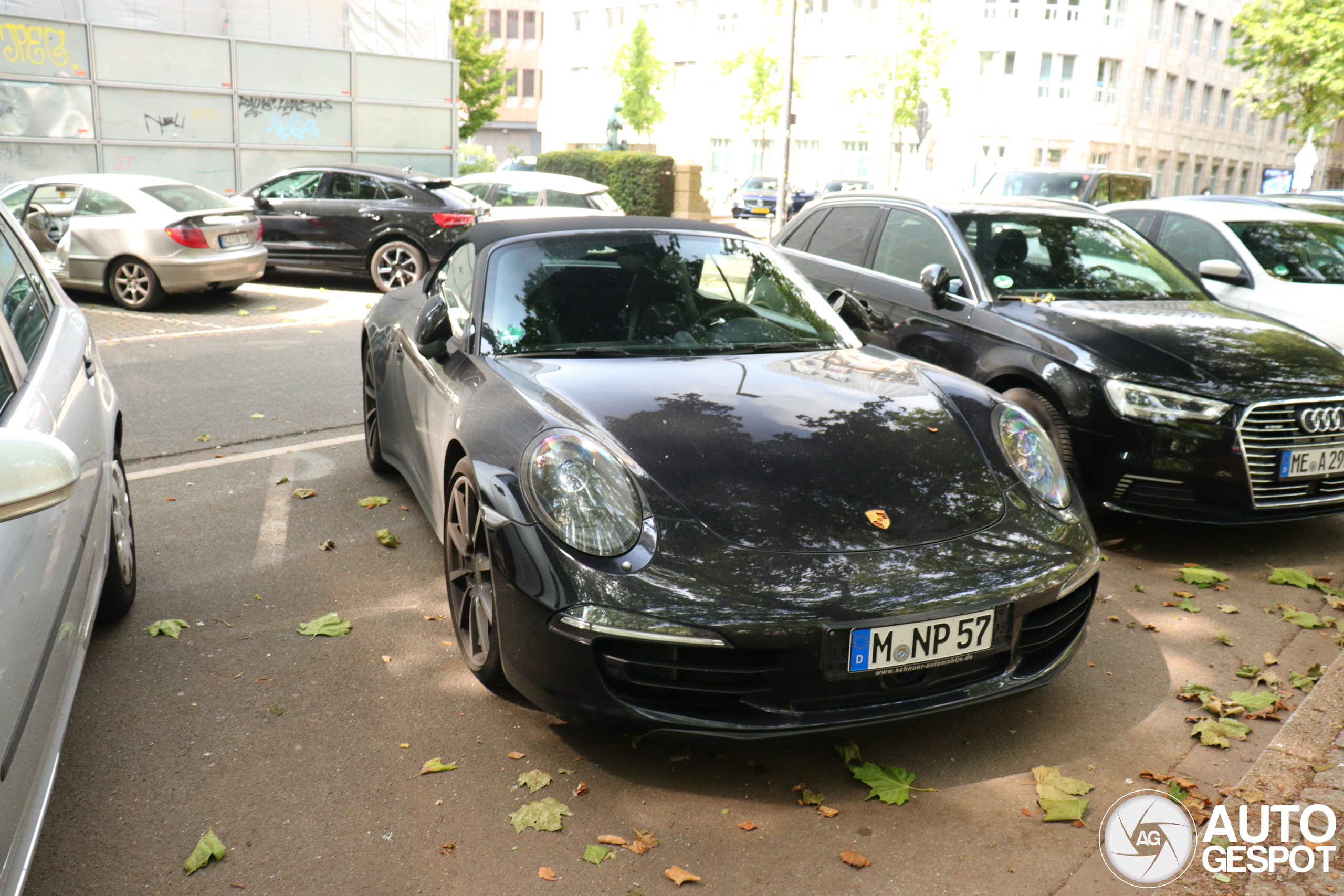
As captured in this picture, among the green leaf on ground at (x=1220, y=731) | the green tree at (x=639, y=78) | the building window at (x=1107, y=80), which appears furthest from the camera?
the green tree at (x=639, y=78)

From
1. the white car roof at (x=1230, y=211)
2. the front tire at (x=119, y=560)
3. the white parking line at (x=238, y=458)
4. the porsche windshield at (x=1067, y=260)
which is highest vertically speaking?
the white car roof at (x=1230, y=211)

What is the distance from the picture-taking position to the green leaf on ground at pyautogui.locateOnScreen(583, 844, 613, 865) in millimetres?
2699

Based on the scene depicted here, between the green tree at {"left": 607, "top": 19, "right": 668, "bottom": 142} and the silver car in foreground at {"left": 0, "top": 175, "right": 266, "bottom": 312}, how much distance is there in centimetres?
5103

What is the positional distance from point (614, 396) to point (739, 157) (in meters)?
62.1

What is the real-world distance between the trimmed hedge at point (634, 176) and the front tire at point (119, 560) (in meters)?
23.9

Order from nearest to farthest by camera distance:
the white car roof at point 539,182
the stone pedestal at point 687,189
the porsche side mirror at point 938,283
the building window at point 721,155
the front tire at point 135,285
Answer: the porsche side mirror at point 938,283
the front tire at point 135,285
the white car roof at point 539,182
the stone pedestal at point 687,189
the building window at point 721,155

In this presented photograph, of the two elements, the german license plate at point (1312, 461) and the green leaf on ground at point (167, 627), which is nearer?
the green leaf on ground at point (167, 627)

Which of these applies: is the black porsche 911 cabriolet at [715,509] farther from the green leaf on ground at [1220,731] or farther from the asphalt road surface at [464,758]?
the green leaf on ground at [1220,731]

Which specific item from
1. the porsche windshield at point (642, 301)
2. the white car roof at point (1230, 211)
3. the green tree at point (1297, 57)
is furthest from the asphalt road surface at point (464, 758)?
the green tree at point (1297, 57)

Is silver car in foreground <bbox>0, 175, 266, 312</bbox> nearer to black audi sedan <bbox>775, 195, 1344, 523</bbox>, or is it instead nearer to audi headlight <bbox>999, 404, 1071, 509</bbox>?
black audi sedan <bbox>775, 195, 1344, 523</bbox>

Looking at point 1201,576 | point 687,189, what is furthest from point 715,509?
point 687,189

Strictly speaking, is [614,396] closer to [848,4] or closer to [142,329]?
[142,329]

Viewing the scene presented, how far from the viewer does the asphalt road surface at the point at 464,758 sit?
2.67m

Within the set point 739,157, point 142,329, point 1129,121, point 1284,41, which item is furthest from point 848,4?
point 142,329
